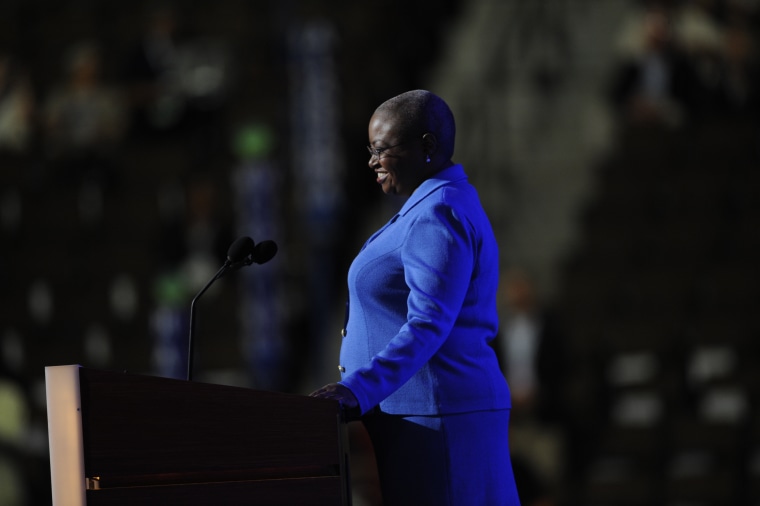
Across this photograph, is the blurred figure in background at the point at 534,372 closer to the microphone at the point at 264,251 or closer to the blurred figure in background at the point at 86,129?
the blurred figure in background at the point at 86,129

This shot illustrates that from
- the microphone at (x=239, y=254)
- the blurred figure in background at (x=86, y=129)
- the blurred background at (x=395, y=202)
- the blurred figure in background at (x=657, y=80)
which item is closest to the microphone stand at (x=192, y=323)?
the microphone at (x=239, y=254)

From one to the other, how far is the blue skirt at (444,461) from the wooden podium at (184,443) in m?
0.13

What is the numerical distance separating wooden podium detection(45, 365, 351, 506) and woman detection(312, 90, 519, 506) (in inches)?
3.9

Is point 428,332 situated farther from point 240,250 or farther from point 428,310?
point 240,250

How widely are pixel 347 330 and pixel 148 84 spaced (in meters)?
6.40

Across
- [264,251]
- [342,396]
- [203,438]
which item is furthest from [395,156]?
[203,438]

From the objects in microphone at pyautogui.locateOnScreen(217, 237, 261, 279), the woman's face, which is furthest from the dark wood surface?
the woman's face

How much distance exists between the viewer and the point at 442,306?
2090 mm

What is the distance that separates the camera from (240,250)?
7.38 ft

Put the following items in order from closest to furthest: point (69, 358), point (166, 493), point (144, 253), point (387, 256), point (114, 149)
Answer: point (166, 493)
point (387, 256)
point (69, 358)
point (144, 253)
point (114, 149)

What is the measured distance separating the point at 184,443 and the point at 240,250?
391 mm

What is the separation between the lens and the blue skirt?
2.13 meters

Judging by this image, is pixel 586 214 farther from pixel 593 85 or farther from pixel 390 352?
pixel 390 352

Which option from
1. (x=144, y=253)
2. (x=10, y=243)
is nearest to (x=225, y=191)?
(x=144, y=253)
